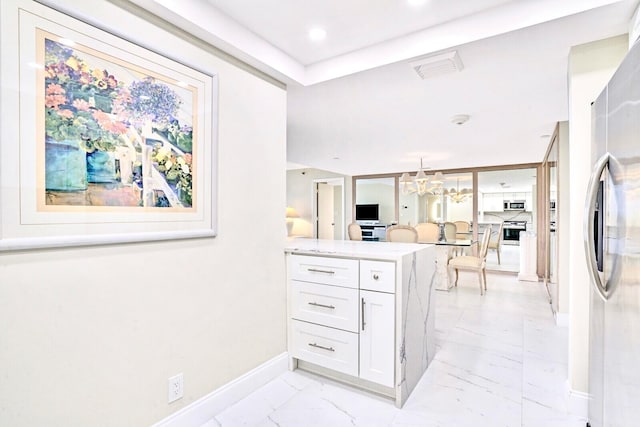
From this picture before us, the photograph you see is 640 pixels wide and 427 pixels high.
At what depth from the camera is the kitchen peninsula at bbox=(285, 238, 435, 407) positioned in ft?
6.19

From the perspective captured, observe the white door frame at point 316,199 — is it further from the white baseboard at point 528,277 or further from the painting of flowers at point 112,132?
the painting of flowers at point 112,132

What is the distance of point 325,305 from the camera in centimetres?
214

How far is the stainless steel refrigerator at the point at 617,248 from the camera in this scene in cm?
93

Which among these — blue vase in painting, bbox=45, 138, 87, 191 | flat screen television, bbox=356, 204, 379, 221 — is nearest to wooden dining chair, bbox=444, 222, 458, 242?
flat screen television, bbox=356, 204, 379, 221

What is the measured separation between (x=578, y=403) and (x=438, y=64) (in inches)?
86.5

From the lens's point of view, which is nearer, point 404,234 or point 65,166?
point 65,166

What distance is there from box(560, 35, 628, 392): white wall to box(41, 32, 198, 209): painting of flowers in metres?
2.17

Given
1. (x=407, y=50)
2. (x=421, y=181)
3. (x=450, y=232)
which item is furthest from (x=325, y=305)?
(x=450, y=232)

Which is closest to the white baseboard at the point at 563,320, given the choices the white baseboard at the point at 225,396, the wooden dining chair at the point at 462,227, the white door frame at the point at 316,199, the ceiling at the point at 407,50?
the ceiling at the point at 407,50

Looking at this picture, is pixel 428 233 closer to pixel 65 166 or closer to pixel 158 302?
pixel 158 302

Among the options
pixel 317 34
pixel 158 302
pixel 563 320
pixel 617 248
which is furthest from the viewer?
pixel 563 320

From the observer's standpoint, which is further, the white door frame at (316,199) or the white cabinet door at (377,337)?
the white door frame at (316,199)

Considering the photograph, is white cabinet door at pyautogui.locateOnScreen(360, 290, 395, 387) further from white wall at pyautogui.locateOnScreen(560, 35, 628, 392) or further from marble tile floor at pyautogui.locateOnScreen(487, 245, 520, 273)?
marble tile floor at pyautogui.locateOnScreen(487, 245, 520, 273)

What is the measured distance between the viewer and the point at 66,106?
1226mm
